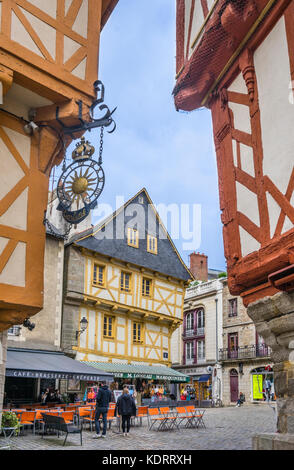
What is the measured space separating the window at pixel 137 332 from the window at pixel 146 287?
4.48ft

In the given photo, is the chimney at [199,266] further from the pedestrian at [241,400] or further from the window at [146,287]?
the window at [146,287]

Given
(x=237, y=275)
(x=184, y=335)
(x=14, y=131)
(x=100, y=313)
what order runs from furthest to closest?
(x=184, y=335) < (x=100, y=313) < (x=14, y=131) < (x=237, y=275)

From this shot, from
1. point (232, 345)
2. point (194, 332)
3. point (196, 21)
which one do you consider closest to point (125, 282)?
point (232, 345)

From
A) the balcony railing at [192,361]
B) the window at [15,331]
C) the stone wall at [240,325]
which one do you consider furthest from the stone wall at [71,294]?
the balcony railing at [192,361]

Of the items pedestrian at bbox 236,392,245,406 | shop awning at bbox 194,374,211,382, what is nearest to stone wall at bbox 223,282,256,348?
shop awning at bbox 194,374,211,382

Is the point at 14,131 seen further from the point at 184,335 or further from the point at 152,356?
the point at 184,335

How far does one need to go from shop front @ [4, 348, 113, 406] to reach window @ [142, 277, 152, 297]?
4.99 meters

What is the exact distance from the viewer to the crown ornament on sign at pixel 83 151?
830 centimetres

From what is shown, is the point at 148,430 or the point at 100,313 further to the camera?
the point at 100,313

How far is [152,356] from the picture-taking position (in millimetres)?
22016

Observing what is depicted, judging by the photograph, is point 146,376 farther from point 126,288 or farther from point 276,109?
point 276,109

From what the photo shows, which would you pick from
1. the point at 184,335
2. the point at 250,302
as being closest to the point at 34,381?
the point at 250,302
